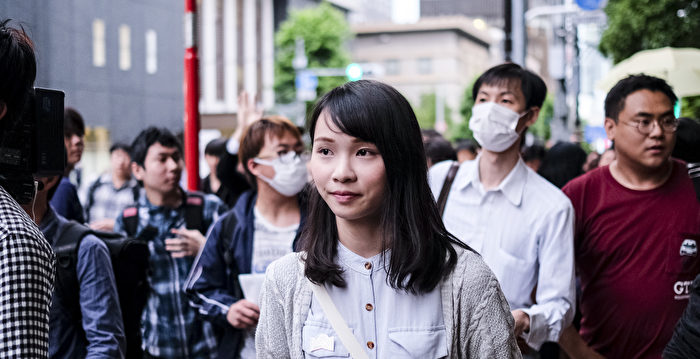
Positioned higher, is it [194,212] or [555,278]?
[194,212]

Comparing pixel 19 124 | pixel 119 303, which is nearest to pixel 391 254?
pixel 19 124

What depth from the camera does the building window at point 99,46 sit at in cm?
1992

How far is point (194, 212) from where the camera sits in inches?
A: 210

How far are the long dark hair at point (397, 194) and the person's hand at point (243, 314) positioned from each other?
5.61ft

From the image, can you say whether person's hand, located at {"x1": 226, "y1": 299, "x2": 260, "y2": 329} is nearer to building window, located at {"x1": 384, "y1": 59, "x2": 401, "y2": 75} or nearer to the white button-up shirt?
the white button-up shirt

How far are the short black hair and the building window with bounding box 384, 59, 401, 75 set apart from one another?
304 feet

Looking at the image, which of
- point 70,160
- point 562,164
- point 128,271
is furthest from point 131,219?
point 562,164

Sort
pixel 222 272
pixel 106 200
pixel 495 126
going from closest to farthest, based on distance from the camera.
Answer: pixel 495 126
pixel 222 272
pixel 106 200

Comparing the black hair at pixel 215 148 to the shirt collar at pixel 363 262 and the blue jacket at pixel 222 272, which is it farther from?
the shirt collar at pixel 363 262

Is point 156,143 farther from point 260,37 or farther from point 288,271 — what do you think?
point 260,37

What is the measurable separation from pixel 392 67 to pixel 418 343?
3661 inches

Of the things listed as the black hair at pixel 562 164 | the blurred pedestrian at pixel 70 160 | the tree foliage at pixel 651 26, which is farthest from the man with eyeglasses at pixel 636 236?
the tree foliage at pixel 651 26

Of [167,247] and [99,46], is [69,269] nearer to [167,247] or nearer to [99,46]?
[167,247]

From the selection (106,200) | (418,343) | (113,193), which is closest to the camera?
(418,343)
